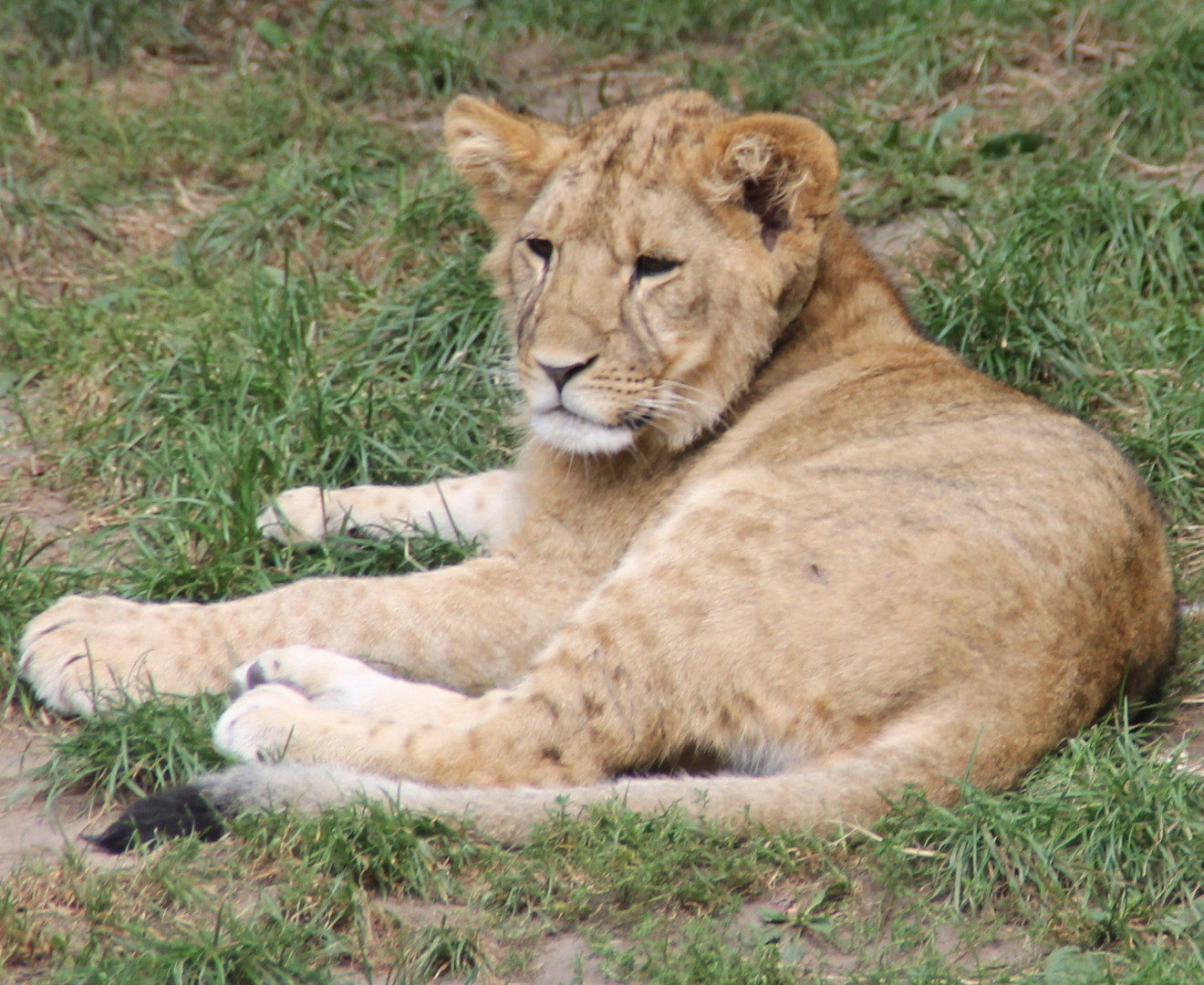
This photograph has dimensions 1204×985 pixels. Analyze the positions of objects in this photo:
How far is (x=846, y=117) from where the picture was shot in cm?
710

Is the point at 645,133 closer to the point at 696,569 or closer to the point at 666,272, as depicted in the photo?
the point at 666,272

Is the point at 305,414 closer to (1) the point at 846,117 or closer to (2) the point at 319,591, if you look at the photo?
(2) the point at 319,591

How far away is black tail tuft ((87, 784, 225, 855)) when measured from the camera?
11.7ft

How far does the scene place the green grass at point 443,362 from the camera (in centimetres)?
334

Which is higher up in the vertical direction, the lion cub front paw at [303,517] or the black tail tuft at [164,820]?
the black tail tuft at [164,820]

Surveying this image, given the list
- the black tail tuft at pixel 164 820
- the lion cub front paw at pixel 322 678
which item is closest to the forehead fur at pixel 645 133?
the lion cub front paw at pixel 322 678

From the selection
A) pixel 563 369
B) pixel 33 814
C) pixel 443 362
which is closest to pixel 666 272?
pixel 563 369

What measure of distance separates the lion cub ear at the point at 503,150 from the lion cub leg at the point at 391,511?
96 cm

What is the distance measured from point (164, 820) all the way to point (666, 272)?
2.14m

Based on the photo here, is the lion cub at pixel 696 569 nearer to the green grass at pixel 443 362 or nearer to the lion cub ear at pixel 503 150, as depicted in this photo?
the lion cub ear at pixel 503 150

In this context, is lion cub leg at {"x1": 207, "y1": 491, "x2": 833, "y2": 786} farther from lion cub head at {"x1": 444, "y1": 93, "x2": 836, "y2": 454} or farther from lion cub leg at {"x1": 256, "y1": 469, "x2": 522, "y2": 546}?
lion cub leg at {"x1": 256, "y1": 469, "x2": 522, "y2": 546}

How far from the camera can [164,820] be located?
11.7ft

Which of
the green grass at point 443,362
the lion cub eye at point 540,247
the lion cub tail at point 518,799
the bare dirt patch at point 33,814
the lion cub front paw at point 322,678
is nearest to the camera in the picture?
the green grass at point 443,362

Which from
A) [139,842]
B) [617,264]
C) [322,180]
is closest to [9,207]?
[322,180]
